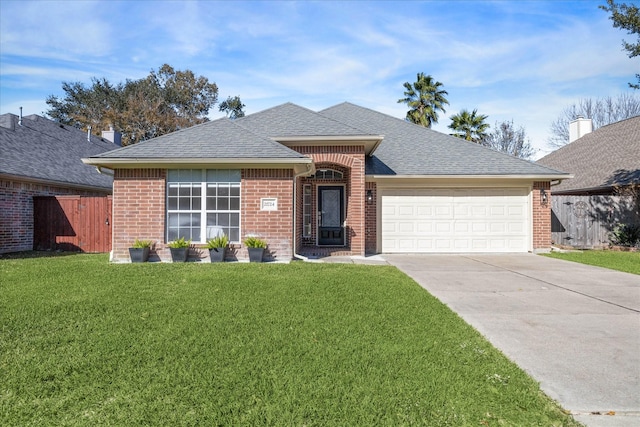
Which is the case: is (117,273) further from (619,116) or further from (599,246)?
(619,116)

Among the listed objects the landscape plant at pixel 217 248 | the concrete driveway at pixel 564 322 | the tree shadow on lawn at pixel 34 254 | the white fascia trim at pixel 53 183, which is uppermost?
the white fascia trim at pixel 53 183

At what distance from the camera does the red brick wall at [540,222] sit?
1276cm

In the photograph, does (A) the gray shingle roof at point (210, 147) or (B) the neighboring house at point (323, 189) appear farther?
(B) the neighboring house at point (323, 189)

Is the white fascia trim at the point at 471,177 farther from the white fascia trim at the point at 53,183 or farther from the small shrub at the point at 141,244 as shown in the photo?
the white fascia trim at the point at 53,183

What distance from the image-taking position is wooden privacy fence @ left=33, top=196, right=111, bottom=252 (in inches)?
492

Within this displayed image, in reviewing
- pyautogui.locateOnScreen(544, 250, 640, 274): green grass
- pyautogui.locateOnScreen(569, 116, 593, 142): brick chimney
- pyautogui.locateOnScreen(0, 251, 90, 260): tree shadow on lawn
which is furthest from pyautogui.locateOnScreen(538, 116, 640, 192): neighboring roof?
pyautogui.locateOnScreen(0, 251, 90, 260): tree shadow on lawn

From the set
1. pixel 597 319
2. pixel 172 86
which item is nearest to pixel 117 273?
pixel 597 319

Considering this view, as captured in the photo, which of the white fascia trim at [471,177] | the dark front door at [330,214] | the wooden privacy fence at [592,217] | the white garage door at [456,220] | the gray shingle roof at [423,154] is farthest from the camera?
the wooden privacy fence at [592,217]

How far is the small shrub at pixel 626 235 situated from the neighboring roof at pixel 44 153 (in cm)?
2092

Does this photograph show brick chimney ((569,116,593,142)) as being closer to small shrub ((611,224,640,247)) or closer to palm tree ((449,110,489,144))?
palm tree ((449,110,489,144))

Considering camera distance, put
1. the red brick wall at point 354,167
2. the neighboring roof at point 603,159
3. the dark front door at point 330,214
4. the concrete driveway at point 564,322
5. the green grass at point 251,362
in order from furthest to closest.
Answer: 1. the neighboring roof at point 603,159
2. the dark front door at point 330,214
3. the red brick wall at point 354,167
4. the concrete driveway at point 564,322
5. the green grass at point 251,362

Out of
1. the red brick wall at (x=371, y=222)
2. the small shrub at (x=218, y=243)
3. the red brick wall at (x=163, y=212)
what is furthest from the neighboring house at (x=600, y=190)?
the small shrub at (x=218, y=243)

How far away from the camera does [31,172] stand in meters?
12.5

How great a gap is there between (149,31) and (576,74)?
66.5 feet
